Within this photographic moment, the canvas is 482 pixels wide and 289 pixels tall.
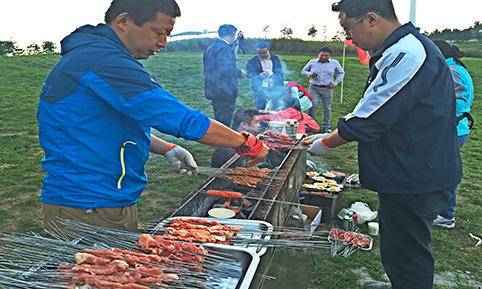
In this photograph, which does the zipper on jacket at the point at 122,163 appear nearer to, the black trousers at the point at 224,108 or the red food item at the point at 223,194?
the red food item at the point at 223,194

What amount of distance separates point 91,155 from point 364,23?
2.21 m

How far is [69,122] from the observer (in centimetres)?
232

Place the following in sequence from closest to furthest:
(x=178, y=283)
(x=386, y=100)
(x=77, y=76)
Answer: (x=178, y=283), (x=77, y=76), (x=386, y=100)

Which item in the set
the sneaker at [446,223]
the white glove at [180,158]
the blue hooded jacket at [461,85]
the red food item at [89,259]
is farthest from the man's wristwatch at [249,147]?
the sneaker at [446,223]

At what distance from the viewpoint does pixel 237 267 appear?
2201 mm

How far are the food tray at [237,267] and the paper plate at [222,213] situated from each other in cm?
82

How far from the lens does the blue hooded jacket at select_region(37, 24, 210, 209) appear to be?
2217 millimetres

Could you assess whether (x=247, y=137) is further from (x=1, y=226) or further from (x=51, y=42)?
(x=51, y=42)

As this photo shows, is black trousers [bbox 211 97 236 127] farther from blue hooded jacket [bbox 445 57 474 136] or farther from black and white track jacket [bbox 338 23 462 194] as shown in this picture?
black and white track jacket [bbox 338 23 462 194]

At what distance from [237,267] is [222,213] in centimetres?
114

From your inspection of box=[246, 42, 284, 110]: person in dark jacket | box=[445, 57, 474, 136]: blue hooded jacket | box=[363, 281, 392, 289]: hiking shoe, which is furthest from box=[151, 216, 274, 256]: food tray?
box=[246, 42, 284, 110]: person in dark jacket

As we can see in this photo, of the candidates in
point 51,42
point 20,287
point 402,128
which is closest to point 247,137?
point 402,128

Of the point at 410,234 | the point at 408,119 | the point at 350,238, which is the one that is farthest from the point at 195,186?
the point at 408,119

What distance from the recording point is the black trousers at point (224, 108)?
882 cm
